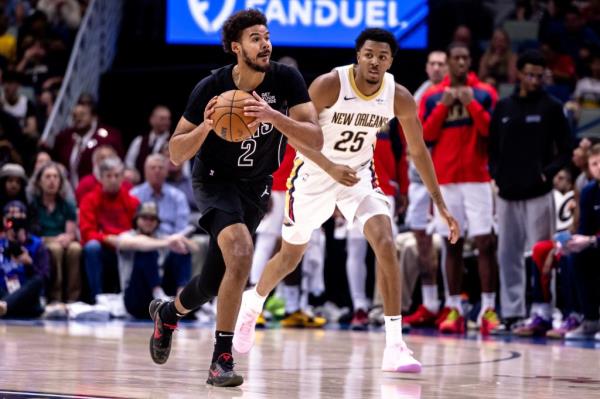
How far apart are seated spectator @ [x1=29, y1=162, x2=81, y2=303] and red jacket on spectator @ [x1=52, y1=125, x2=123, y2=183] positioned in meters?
0.97

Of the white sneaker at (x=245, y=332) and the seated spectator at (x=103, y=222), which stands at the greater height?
the seated spectator at (x=103, y=222)

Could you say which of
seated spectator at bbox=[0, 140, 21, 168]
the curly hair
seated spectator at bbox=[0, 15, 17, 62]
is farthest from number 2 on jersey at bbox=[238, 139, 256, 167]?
seated spectator at bbox=[0, 15, 17, 62]

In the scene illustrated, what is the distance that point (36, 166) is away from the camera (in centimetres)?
A: 1191

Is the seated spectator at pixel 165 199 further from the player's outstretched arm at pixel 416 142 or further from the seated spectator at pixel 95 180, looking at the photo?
the player's outstretched arm at pixel 416 142

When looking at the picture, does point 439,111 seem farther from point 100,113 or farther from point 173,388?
point 100,113

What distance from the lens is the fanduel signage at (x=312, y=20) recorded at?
14594 millimetres

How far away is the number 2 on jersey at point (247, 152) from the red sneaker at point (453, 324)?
15.3 ft

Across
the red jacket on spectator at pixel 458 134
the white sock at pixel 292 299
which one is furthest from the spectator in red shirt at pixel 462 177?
the white sock at pixel 292 299

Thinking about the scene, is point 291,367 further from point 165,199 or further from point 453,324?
point 165,199

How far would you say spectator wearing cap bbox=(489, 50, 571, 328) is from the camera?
9.84 m

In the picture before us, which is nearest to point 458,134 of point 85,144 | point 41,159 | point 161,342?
point 41,159

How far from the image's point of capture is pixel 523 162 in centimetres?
Result: 989

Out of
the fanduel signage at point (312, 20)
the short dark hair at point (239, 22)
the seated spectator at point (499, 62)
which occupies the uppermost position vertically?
the fanduel signage at point (312, 20)

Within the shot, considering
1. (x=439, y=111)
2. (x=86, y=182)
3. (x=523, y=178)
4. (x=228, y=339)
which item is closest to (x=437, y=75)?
(x=439, y=111)
